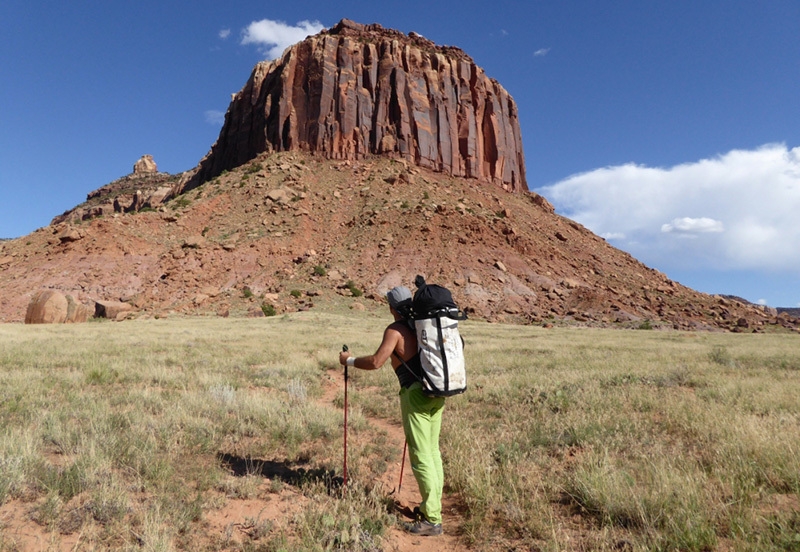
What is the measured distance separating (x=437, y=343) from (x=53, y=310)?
3483 cm

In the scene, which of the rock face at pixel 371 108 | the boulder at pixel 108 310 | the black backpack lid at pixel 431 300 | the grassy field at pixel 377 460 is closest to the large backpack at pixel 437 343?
the black backpack lid at pixel 431 300

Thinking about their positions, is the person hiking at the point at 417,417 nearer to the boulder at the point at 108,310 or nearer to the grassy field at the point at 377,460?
the grassy field at the point at 377,460

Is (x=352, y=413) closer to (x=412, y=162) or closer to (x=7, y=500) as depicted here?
(x=7, y=500)

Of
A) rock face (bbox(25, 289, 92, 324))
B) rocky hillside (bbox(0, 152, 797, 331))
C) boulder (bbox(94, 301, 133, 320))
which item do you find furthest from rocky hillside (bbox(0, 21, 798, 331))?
rock face (bbox(25, 289, 92, 324))

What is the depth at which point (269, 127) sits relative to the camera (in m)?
60.5

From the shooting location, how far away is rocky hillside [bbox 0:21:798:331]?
39.1 meters

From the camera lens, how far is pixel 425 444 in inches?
157

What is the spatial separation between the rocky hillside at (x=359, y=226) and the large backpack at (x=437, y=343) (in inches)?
1286

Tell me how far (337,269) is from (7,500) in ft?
130

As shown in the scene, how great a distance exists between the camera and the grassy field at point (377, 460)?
11.5 ft

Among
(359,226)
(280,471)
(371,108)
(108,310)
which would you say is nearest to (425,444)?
(280,471)

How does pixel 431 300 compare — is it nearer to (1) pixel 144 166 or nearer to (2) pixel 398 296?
(2) pixel 398 296

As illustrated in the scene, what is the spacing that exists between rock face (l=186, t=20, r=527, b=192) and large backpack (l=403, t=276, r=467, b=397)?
5751 centimetres

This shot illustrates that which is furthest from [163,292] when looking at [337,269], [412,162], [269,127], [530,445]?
[530,445]
